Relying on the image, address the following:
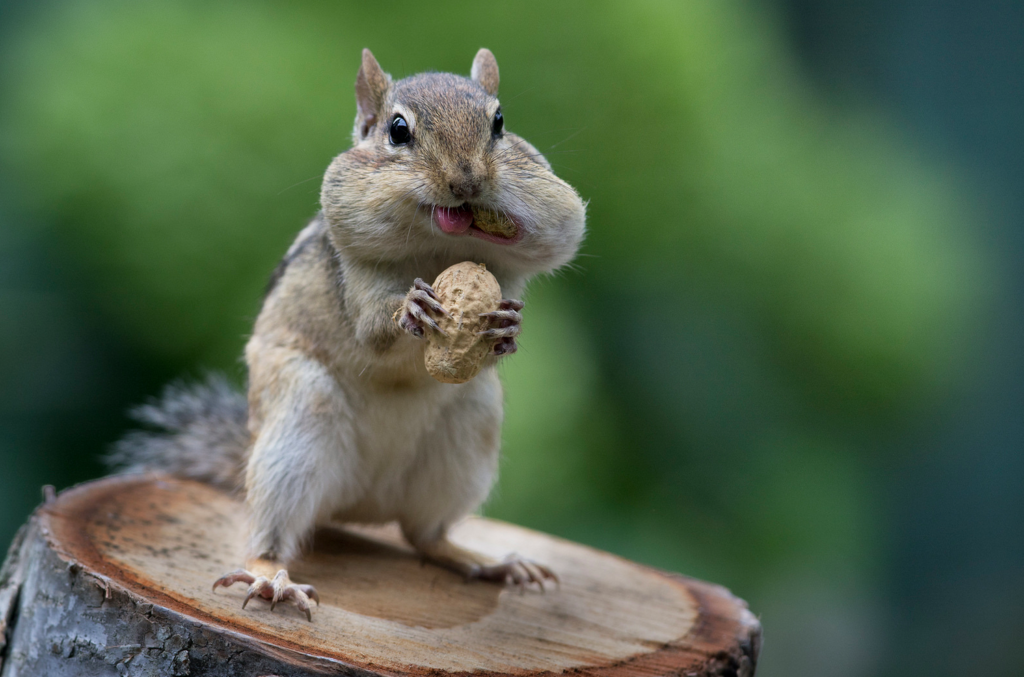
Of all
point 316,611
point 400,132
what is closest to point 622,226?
point 400,132

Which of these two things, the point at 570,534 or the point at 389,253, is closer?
the point at 389,253

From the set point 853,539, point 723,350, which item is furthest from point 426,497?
point 853,539

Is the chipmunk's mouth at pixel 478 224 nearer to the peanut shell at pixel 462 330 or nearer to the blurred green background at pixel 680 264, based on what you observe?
the peanut shell at pixel 462 330

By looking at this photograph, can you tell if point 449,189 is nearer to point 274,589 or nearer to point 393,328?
point 393,328

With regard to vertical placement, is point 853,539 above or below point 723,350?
below

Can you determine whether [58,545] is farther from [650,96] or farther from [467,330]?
[650,96]

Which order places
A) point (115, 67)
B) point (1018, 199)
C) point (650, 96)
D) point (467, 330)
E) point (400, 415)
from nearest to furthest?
point (467, 330), point (400, 415), point (115, 67), point (650, 96), point (1018, 199)

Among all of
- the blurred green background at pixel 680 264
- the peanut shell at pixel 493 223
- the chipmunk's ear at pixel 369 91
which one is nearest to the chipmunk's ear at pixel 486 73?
the chipmunk's ear at pixel 369 91
